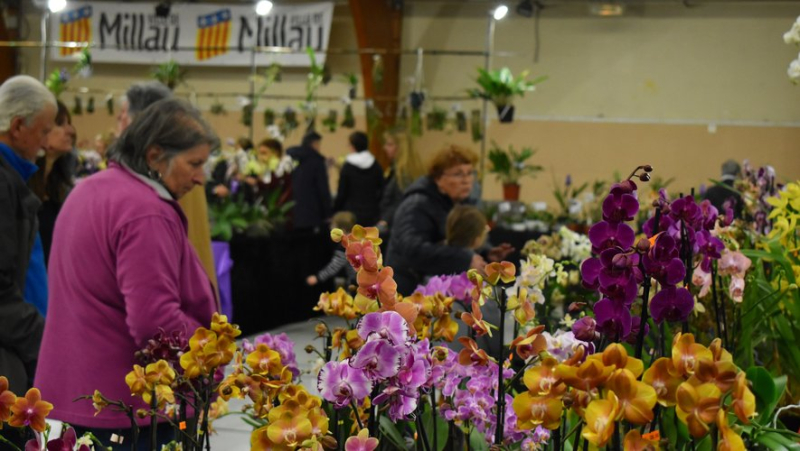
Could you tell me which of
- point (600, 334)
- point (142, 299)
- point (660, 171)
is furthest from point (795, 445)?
point (660, 171)

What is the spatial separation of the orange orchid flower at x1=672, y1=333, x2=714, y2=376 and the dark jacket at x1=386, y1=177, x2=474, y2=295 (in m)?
3.28

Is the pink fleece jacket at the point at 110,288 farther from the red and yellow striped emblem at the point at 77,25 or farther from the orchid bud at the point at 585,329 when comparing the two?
the red and yellow striped emblem at the point at 77,25

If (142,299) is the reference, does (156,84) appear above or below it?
above

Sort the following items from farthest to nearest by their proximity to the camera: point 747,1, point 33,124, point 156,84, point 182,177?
point 747,1 → point 156,84 → point 33,124 → point 182,177

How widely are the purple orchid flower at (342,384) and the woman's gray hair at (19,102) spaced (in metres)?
1.85

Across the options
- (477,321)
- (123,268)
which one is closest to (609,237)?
(477,321)

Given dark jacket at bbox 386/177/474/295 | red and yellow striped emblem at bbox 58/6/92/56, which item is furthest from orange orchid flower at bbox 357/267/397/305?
red and yellow striped emblem at bbox 58/6/92/56

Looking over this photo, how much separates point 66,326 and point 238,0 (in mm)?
11265

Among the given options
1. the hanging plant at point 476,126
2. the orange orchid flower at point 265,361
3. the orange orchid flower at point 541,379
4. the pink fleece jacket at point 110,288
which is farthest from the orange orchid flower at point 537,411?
the hanging plant at point 476,126

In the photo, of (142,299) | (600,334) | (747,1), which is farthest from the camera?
(747,1)

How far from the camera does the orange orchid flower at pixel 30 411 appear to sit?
3.34 ft

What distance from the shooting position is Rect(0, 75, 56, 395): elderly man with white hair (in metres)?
2.30

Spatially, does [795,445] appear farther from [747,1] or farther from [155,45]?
[155,45]

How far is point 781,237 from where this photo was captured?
215cm
